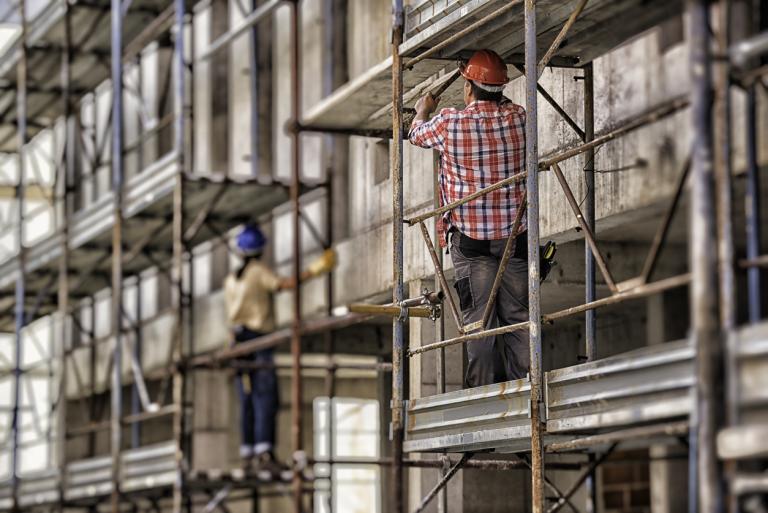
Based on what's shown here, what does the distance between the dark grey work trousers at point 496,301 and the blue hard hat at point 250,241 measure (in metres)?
6.81

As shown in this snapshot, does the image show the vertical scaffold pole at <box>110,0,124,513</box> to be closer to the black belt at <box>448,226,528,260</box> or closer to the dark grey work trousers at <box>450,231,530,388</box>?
the dark grey work trousers at <box>450,231,530,388</box>

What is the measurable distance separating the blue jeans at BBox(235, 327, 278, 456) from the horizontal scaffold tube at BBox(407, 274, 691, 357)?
5.65m

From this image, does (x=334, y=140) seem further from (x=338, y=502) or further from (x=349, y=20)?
(x=338, y=502)

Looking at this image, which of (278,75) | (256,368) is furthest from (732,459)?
(278,75)

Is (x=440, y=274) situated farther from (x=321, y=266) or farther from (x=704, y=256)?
(x=321, y=266)

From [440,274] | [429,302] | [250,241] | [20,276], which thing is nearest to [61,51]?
[20,276]

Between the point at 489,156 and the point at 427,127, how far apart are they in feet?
1.69

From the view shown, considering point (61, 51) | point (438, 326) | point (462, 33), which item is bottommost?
point (438, 326)

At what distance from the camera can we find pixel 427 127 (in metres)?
11.2

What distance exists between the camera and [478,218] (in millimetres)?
10953

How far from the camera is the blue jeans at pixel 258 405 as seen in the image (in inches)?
671

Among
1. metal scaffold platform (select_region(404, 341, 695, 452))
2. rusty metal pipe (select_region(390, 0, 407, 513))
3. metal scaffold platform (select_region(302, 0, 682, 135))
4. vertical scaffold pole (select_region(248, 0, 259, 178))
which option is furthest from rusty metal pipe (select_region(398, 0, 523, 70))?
vertical scaffold pole (select_region(248, 0, 259, 178))

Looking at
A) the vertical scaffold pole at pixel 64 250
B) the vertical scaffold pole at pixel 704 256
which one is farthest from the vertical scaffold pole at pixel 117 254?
the vertical scaffold pole at pixel 704 256

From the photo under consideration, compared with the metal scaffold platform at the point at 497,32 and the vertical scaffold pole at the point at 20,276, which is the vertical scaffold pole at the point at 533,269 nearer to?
the metal scaffold platform at the point at 497,32
